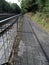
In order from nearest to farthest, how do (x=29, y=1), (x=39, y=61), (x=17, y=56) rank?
1. (x=39, y=61)
2. (x=17, y=56)
3. (x=29, y=1)

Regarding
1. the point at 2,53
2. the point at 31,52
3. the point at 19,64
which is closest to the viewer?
the point at 2,53

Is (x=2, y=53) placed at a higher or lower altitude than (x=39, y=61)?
higher

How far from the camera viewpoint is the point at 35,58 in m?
7.45

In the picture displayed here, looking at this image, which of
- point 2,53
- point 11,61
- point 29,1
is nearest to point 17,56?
point 11,61

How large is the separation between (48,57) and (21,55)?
0.95 m

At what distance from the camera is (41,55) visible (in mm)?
8023

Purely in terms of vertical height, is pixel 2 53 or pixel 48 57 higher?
pixel 2 53

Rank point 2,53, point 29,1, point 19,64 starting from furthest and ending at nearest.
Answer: point 29,1 < point 19,64 < point 2,53

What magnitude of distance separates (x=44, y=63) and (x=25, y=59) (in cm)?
70

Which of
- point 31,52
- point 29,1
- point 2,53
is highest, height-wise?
point 2,53

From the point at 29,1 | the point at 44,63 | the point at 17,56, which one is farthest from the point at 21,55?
the point at 29,1

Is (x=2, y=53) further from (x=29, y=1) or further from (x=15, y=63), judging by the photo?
(x=29, y=1)

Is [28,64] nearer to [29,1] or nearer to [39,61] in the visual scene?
[39,61]

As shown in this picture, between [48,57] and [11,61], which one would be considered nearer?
[11,61]
